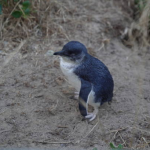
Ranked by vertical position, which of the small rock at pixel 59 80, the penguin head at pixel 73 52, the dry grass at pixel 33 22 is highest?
the penguin head at pixel 73 52

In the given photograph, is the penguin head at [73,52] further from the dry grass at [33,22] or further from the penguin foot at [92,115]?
the dry grass at [33,22]

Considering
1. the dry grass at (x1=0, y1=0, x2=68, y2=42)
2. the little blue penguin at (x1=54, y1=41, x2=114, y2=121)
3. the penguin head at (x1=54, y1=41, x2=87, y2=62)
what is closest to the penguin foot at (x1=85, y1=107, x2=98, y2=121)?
the little blue penguin at (x1=54, y1=41, x2=114, y2=121)

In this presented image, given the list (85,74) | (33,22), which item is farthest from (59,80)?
(33,22)

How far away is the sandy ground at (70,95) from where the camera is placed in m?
2.95

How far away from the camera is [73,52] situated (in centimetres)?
307

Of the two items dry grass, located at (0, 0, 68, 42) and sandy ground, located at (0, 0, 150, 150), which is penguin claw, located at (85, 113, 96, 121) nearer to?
sandy ground, located at (0, 0, 150, 150)

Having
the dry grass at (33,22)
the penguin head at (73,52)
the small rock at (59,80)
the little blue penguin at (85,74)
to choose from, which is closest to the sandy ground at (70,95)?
the small rock at (59,80)

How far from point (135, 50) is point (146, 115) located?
1.69 meters

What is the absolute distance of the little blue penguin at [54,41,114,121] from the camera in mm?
3062

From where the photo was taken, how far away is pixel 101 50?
15.0 feet

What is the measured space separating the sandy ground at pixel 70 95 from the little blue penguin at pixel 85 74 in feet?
0.94

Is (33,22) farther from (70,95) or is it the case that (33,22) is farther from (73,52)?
(73,52)

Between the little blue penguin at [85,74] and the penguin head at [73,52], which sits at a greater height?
the penguin head at [73,52]

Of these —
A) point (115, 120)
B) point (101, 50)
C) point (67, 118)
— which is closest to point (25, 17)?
point (101, 50)
